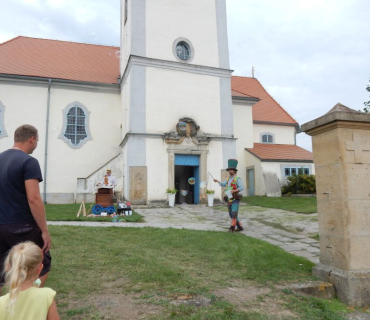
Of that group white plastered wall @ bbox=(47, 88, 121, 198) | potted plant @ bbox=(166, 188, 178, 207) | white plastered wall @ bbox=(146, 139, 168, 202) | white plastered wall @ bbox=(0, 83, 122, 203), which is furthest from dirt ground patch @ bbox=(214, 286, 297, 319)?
white plastered wall @ bbox=(47, 88, 121, 198)

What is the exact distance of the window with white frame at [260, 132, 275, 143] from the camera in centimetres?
2669

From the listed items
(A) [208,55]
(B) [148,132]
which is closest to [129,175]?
(B) [148,132]

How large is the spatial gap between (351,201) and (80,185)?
1606cm

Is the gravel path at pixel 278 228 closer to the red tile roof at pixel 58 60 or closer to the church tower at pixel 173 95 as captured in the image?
the church tower at pixel 173 95

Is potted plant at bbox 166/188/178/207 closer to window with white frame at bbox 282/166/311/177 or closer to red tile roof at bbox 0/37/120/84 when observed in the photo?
red tile roof at bbox 0/37/120/84

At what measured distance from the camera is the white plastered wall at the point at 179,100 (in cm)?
1827

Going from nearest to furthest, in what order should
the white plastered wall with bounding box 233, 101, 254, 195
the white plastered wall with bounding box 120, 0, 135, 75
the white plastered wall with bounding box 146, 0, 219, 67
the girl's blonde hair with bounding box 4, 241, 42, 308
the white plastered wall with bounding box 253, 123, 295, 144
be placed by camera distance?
the girl's blonde hair with bounding box 4, 241, 42, 308, the white plastered wall with bounding box 146, 0, 219, 67, the white plastered wall with bounding box 120, 0, 135, 75, the white plastered wall with bounding box 233, 101, 254, 195, the white plastered wall with bounding box 253, 123, 295, 144

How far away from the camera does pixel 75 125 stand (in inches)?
808

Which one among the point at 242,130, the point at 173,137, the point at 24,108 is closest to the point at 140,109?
the point at 173,137

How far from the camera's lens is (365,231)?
4609 mm

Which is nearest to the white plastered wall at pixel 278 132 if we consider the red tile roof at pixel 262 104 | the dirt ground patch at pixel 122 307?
the red tile roof at pixel 262 104

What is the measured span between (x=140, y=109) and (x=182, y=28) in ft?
19.1

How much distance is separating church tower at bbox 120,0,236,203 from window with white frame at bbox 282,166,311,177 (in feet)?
18.6

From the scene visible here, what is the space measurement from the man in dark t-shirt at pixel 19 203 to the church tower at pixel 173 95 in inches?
549
